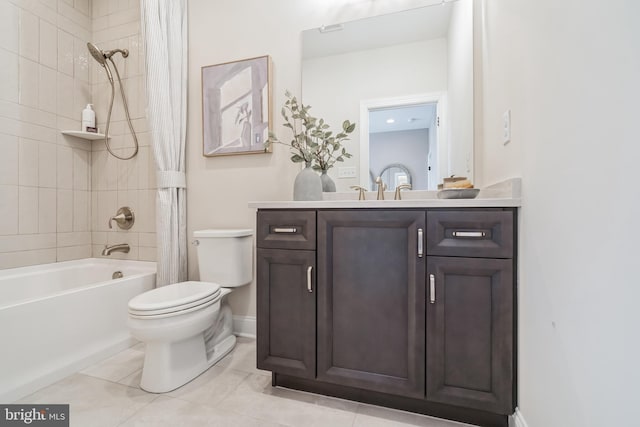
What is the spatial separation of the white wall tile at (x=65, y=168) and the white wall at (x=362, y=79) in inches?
78.7

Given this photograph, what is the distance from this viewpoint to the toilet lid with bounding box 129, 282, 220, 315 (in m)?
1.37

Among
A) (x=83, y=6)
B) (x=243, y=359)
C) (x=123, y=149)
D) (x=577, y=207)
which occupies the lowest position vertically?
(x=243, y=359)

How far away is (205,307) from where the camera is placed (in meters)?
1.54

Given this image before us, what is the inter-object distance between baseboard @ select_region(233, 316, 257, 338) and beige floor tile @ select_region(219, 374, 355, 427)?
1.94ft

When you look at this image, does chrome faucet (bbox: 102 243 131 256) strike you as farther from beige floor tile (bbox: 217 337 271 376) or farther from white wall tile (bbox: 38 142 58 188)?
beige floor tile (bbox: 217 337 271 376)

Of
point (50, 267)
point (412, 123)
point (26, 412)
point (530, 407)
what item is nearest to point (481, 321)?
point (530, 407)

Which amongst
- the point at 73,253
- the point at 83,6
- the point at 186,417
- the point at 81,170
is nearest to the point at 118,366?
the point at 186,417

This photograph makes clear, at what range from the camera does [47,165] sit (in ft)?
7.30

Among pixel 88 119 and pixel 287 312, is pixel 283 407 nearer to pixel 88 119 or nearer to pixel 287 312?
pixel 287 312

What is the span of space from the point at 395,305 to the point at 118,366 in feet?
5.33

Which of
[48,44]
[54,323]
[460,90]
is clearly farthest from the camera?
[48,44]

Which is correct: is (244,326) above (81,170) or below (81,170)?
below

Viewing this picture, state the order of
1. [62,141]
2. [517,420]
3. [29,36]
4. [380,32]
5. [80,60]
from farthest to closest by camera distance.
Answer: [80,60], [62,141], [29,36], [380,32], [517,420]

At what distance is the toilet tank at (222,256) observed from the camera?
1.87m
